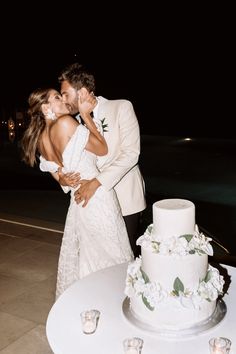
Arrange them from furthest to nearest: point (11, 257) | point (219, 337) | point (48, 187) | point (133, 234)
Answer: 1. point (48, 187)
2. point (11, 257)
3. point (133, 234)
4. point (219, 337)

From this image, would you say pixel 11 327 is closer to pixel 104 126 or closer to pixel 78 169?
pixel 78 169

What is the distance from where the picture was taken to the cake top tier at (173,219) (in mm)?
1437

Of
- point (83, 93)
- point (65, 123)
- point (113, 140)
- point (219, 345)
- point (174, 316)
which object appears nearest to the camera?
point (219, 345)

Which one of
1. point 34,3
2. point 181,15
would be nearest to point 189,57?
point 181,15

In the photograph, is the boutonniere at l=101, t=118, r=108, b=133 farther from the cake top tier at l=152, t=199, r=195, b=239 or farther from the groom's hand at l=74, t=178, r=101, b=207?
the cake top tier at l=152, t=199, r=195, b=239

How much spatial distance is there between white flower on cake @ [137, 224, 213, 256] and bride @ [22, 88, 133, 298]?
3.75 ft

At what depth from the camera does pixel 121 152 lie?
2.66m

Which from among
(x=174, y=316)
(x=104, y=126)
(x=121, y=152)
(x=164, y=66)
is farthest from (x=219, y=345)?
(x=164, y=66)

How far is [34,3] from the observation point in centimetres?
1204

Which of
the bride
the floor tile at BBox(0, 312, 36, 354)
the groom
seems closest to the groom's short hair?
the groom

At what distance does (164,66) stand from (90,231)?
29.8 m

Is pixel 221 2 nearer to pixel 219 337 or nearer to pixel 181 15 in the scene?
pixel 181 15

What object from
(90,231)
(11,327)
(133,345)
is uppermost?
(133,345)

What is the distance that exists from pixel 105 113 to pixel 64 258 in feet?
3.33
